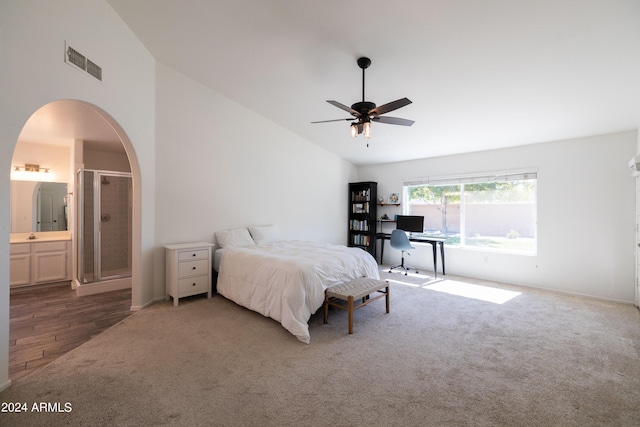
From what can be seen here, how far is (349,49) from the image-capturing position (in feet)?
9.20

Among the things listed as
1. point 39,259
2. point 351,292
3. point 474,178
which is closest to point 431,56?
point 351,292

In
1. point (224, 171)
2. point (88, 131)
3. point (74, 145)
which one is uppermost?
point (88, 131)

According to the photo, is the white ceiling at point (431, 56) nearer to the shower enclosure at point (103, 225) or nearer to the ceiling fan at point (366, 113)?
the ceiling fan at point (366, 113)

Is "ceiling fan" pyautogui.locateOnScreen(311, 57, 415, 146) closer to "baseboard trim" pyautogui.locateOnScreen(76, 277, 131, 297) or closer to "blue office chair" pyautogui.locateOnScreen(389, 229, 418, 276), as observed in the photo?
"blue office chair" pyautogui.locateOnScreen(389, 229, 418, 276)

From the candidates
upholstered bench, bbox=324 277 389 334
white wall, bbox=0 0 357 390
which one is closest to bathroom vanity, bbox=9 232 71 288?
white wall, bbox=0 0 357 390

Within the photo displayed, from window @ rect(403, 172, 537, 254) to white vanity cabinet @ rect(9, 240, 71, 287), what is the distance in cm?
638

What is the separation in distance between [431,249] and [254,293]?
393 cm

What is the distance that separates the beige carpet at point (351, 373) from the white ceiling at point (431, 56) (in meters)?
2.60

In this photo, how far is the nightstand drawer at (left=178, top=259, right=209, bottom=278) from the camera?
3480 millimetres

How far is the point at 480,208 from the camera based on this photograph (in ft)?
16.8

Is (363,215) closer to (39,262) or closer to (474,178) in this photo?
(474,178)

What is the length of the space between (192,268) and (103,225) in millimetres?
2027

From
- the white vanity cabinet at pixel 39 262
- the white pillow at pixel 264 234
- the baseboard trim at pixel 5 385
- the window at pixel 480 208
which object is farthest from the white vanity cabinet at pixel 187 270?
the window at pixel 480 208

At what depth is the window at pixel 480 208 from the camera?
4641mm
